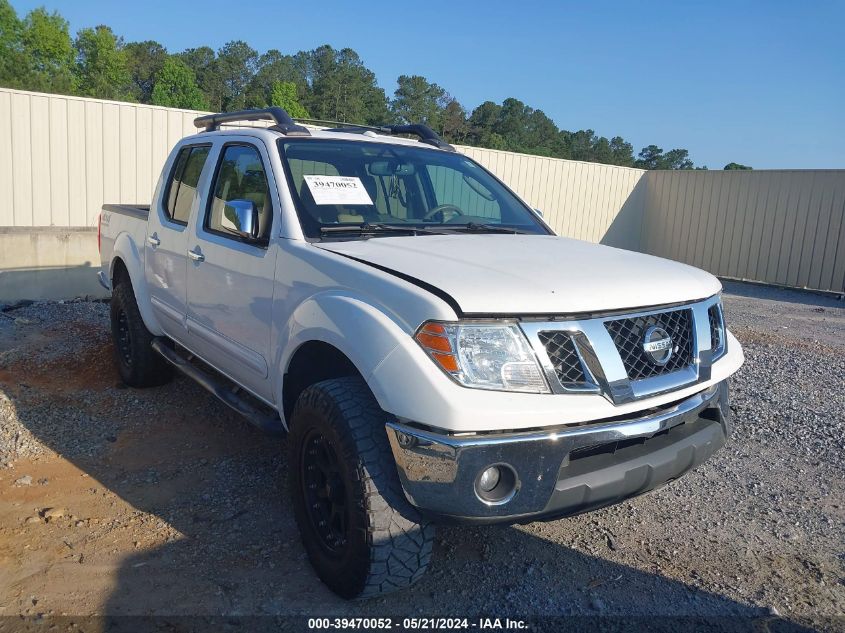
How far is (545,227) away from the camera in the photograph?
4066mm

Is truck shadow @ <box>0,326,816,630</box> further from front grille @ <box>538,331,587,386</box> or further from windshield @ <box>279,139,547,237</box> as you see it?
windshield @ <box>279,139,547,237</box>

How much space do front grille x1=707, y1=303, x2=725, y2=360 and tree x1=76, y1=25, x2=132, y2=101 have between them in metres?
74.2

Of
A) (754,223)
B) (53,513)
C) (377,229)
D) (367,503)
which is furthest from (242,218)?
(754,223)

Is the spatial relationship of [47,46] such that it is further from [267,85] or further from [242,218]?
[242,218]

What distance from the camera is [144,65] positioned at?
3342 inches

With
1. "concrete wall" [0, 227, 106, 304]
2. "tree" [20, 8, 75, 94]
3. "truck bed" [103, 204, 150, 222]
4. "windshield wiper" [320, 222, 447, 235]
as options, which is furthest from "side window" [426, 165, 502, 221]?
"tree" [20, 8, 75, 94]

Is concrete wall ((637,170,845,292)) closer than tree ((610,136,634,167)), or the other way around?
concrete wall ((637,170,845,292))

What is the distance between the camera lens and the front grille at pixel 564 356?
2.39m

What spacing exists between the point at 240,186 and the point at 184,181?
93 cm

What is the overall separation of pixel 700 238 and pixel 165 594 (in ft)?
53.3

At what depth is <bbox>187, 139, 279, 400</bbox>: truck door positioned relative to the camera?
3.34 metres

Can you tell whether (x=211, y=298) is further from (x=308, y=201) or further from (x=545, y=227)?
(x=545, y=227)

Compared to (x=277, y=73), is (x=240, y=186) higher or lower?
lower

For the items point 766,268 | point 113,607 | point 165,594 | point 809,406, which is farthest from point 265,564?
point 766,268
